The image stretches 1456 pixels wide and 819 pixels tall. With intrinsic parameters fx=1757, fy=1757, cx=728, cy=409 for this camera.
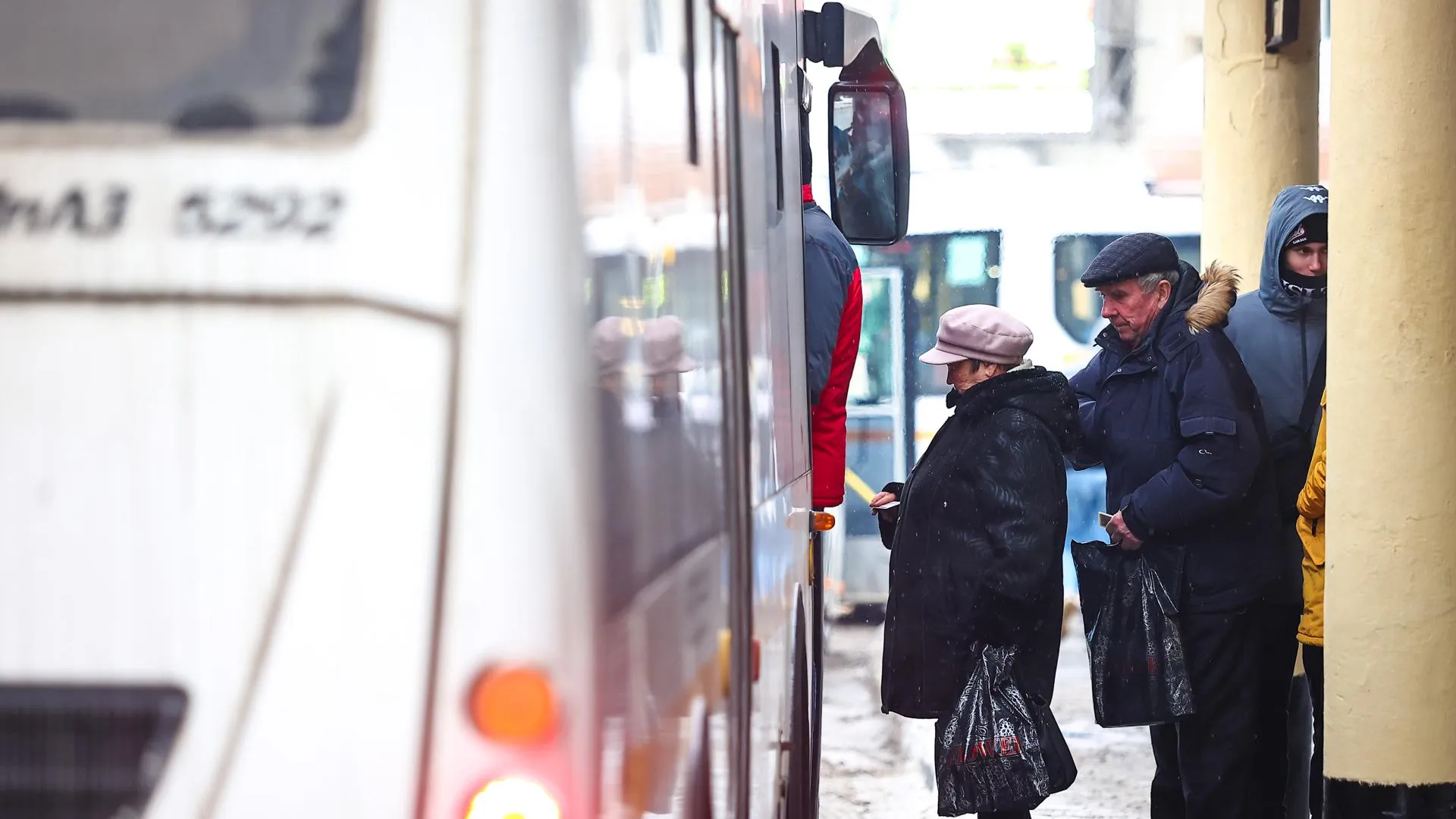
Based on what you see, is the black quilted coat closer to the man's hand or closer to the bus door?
the man's hand

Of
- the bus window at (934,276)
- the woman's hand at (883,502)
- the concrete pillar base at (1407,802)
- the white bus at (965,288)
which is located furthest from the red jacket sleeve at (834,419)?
the bus window at (934,276)

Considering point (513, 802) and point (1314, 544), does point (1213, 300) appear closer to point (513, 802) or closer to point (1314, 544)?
point (1314, 544)

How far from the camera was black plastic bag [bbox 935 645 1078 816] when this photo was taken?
15.4 ft

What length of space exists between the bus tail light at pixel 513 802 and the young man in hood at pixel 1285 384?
369cm

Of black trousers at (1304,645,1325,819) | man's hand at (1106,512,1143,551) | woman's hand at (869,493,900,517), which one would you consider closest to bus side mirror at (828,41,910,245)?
woman's hand at (869,493,900,517)

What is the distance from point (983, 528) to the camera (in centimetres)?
472

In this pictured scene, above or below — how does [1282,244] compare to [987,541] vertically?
above

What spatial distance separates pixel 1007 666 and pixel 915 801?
2.37 meters

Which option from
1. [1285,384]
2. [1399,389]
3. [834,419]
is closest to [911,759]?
[834,419]

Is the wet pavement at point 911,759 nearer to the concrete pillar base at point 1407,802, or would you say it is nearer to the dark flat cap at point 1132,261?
the concrete pillar base at point 1407,802

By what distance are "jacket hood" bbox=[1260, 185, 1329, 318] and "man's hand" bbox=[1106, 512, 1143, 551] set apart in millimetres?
789

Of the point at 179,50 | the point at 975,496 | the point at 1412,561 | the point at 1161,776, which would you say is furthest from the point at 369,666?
the point at 1161,776

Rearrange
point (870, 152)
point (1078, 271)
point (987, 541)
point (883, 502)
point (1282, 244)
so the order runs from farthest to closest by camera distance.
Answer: point (1078, 271) < point (883, 502) < point (870, 152) < point (1282, 244) < point (987, 541)

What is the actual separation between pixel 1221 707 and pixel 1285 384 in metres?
0.96
